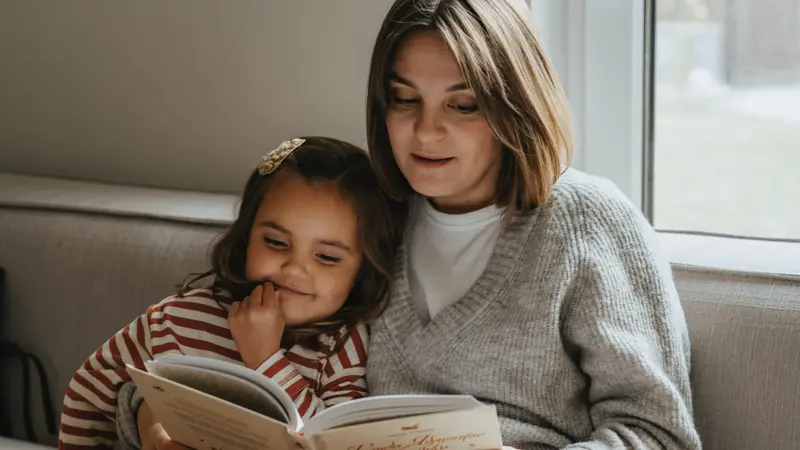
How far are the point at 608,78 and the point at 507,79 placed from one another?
1.94 feet

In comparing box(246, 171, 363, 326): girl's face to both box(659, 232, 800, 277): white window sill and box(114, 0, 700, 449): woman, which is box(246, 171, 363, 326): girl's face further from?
box(659, 232, 800, 277): white window sill

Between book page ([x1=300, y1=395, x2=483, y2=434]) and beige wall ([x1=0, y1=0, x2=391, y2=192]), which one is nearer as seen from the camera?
book page ([x1=300, y1=395, x2=483, y2=434])

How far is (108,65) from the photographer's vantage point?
7.28 feet

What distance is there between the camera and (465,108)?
4.61 ft

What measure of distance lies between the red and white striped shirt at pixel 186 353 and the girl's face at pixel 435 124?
26 centimetres

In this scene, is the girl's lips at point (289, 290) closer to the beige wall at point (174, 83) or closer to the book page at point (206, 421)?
the book page at point (206, 421)

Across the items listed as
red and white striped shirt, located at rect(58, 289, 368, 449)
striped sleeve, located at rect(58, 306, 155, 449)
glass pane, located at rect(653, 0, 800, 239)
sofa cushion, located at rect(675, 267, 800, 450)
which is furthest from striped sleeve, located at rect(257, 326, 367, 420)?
glass pane, located at rect(653, 0, 800, 239)

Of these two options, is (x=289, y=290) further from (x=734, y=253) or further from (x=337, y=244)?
(x=734, y=253)

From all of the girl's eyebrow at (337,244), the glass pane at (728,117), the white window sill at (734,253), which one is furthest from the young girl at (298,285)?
the glass pane at (728,117)

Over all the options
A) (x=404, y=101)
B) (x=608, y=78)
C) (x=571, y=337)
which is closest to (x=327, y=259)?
(x=404, y=101)

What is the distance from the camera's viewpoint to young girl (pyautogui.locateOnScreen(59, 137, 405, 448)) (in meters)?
1.47

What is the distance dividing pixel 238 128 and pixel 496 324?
2.80 ft

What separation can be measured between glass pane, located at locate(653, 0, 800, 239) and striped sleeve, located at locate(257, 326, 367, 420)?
2.40ft

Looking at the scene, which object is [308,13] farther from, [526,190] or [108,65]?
[526,190]
